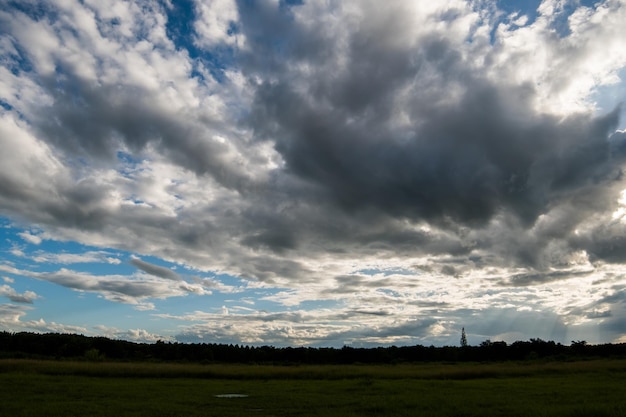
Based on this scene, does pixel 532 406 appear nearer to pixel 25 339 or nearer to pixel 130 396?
pixel 130 396

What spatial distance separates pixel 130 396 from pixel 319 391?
12.4 meters

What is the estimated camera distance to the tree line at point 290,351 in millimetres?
119938

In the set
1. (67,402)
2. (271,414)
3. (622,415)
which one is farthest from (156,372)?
(622,415)

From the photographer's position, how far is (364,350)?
131875 millimetres

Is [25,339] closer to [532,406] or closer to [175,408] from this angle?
[175,408]

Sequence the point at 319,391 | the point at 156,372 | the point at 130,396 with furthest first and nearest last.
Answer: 1. the point at 156,372
2. the point at 319,391
3. the point at 130,396

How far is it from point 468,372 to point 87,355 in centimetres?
7688

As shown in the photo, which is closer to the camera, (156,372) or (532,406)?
(532,406)

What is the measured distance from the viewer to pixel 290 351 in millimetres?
131250

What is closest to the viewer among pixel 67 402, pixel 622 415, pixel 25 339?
pixel 622 415

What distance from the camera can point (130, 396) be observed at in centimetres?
2892

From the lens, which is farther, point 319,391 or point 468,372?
point 468,372

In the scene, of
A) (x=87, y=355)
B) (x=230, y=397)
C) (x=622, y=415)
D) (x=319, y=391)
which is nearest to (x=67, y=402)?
(x=230, y=397)

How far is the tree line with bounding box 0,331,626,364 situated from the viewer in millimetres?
119938
